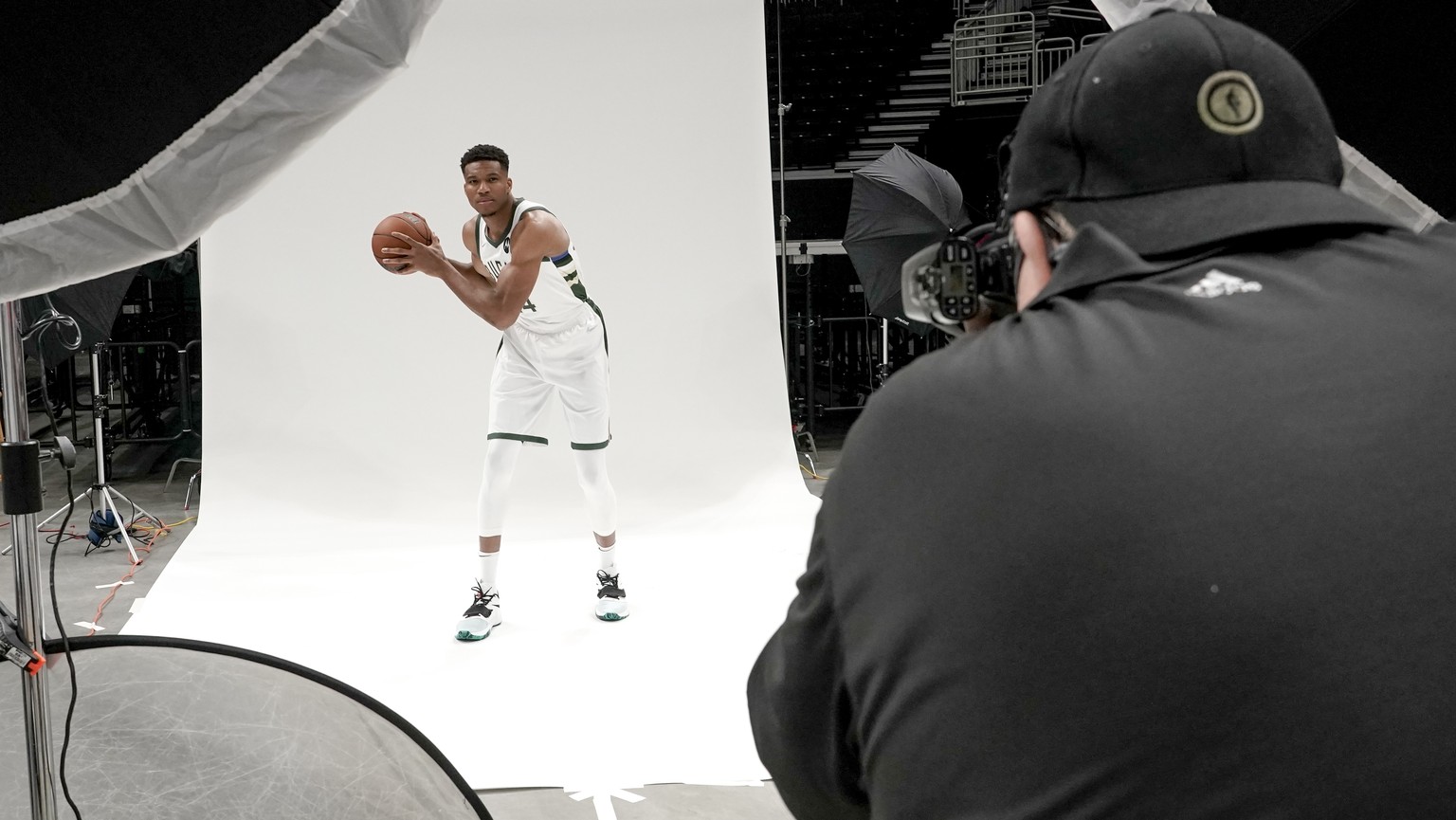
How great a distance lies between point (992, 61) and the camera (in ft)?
30.2

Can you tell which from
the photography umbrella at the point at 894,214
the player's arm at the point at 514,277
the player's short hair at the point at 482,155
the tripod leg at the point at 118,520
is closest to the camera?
the player's arm at the point at 514,277

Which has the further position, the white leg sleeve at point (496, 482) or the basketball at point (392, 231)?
the white leg sleeve at point (496, 482)

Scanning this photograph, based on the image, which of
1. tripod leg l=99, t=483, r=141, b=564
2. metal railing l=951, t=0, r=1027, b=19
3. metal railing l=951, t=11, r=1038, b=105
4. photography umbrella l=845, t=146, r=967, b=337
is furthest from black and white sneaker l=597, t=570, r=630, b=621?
metal railing l=951, t=0, r=1027, b=19

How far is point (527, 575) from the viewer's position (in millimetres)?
4340

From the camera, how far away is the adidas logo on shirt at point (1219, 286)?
0.56m

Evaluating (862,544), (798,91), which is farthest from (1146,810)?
(798,91)

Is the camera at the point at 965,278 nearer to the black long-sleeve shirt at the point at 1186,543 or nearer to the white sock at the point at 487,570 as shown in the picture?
the black long-sleeve shirt at the point at 1186,543

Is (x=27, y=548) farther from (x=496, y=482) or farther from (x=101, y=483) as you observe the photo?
(x=101, y=483)

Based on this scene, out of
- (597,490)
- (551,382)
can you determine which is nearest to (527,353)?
(551,382)

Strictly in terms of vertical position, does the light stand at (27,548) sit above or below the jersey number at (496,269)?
below

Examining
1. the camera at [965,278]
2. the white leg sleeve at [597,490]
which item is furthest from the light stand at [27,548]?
the white leg sleeve at [597,490]

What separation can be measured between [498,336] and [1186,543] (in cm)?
527

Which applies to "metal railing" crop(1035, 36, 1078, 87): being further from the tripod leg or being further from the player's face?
the tripod leg

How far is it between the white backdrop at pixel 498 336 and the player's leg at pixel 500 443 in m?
0.37
